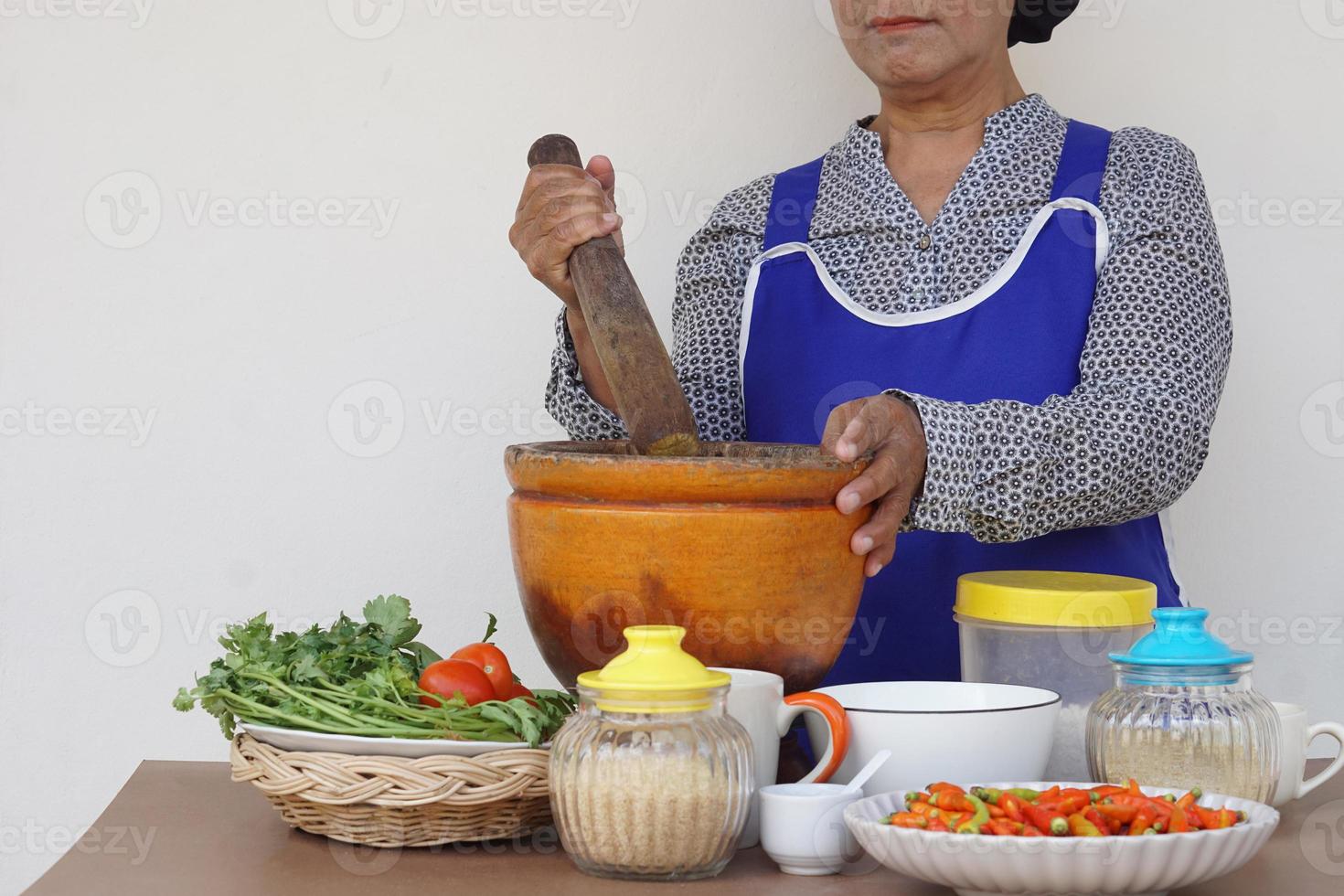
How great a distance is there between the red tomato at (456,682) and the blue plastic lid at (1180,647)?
485mm

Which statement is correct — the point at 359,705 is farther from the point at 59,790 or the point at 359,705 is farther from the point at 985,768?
the point at 59,790

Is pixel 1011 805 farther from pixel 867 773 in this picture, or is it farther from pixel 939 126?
pixel 939 126

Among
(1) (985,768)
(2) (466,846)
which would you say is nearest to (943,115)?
(1) (985,768)

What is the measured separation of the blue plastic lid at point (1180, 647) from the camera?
3.43 ft

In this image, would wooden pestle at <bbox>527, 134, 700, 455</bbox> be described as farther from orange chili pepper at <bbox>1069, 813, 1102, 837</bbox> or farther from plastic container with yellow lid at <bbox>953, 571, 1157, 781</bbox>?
orange chili pepper at <bbox>1069, 813, 1102, 837</bbox>

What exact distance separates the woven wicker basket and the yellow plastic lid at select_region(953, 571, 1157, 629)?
414 mm

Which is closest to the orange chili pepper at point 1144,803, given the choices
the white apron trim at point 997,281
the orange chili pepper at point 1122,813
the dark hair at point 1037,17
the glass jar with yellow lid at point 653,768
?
the orange chili pepper at point 1122,813

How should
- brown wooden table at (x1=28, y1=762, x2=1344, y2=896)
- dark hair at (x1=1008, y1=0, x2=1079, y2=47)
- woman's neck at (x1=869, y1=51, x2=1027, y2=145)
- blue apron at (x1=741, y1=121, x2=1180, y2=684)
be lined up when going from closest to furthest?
brown wooden table at (x1=28, y1=762, x2=1344, y2=896), blue apron at (x1=741, y1=121, x2=1180, y2=684), woman's neck at (x1=869, y1=51, x2=1027, y2=145), dark hair at (x1=1008, y1=0, x2=1079, y2=47)

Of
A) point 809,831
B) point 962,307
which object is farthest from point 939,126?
point 809,831

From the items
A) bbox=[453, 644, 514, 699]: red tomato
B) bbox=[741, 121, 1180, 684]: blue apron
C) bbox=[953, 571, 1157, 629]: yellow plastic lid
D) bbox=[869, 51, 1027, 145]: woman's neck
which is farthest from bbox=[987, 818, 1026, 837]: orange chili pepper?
bbox=[869, 51, 1027, 145]: woman's neck

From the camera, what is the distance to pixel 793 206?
1.96m

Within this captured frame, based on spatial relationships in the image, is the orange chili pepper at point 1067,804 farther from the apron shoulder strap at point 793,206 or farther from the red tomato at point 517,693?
the apron shoulder strap at point 793,206

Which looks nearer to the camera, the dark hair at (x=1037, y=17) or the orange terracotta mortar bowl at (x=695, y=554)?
Answer: the orange terracotta mortar bowl at (x=695, y=554)

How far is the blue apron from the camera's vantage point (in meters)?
1.72
